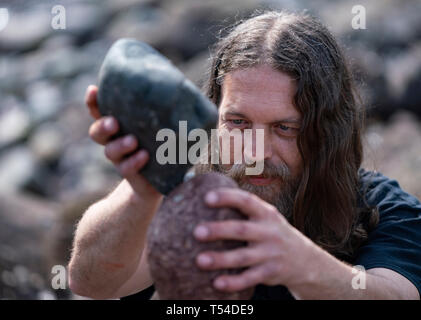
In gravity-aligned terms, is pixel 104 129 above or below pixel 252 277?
above

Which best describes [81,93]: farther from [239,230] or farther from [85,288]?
[239,230]

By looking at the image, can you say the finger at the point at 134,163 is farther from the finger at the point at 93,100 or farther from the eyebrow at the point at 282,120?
the eyebrow at the point at 282,120

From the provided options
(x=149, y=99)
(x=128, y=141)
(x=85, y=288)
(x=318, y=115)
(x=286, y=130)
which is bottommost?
(x=85, y=288)

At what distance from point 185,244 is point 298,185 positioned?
1516 mm

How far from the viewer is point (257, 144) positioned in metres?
3.29

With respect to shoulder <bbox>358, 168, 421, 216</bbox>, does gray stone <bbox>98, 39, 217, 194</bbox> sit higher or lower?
higher

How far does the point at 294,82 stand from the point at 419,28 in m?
9.49

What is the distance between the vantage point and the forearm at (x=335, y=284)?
7.38ft

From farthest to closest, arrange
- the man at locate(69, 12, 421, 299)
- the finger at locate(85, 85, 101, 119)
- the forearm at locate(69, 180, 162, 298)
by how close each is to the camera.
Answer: the man at locate(69, 12, 421, 299) → the forearm at locate(69, 180, 162, 298) → the finger at locate(85, 85, 101, 119)

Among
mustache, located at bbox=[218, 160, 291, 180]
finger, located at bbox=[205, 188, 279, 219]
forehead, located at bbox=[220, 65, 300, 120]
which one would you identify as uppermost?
forehead, located at bbox=[220, 65, 300, 120]

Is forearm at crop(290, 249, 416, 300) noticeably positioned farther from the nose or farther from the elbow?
the elbow

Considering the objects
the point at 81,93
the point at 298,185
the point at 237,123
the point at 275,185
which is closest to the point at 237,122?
the point at 237,123

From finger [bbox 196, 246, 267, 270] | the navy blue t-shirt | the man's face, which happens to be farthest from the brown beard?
finger [bbox 196, 246, 267, 270]

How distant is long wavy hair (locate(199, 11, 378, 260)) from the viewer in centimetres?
342
